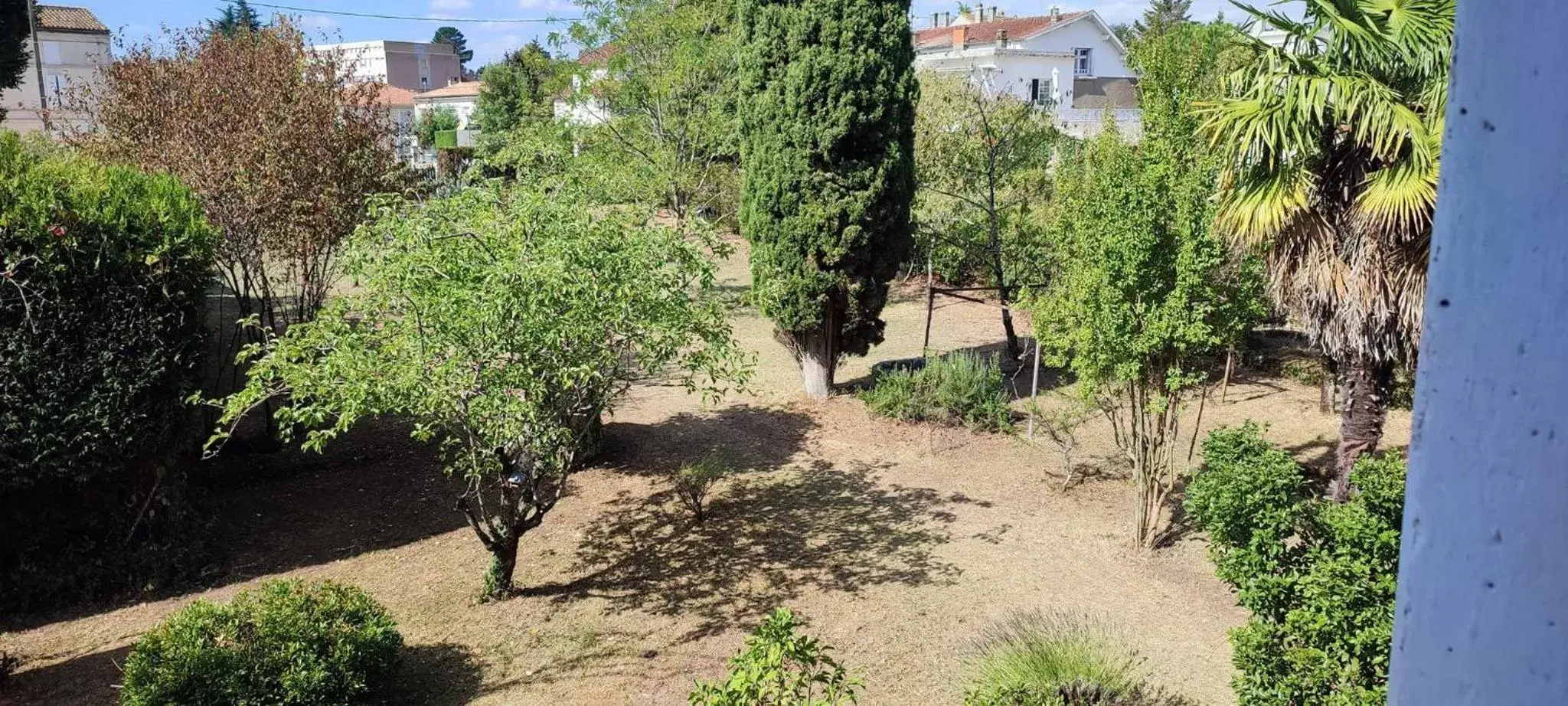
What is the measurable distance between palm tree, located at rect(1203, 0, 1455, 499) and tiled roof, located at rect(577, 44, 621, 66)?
1201 cm

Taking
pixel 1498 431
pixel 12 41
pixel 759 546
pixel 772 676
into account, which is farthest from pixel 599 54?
pixel 1498 431

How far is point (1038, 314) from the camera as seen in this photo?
9.55 meters

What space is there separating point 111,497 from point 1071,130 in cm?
2749

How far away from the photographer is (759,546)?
8953 mm

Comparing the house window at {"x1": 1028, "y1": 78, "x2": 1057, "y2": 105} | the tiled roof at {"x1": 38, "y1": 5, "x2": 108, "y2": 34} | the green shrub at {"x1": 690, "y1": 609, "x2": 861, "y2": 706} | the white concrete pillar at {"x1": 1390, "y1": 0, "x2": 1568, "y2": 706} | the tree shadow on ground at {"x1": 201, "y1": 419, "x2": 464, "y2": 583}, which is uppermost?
the tiled roof at {"x1": 38, "y1": 5, "x2": 108, "y2": 34}

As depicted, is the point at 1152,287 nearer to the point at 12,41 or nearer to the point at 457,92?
the point at 12,41

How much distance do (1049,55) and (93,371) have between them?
3545cm

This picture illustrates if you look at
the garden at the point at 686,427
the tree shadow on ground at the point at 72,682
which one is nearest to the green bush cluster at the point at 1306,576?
the garden at the point at 686,427

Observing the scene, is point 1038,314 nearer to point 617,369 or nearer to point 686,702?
point 617,369

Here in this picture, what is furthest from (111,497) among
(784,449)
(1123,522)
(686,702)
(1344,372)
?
(1344,372)

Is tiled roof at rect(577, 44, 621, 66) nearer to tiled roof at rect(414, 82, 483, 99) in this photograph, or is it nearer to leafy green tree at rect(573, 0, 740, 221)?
leafy green tree at rect(573, 0, 740, 221)

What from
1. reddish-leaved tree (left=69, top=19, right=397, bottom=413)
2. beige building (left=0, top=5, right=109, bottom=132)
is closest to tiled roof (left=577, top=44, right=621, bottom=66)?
reddish-leaved tree (left=69, top=19, right=397, bottom=413)

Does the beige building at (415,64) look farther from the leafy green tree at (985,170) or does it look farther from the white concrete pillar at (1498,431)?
the white concrete pillar at (1498,431)

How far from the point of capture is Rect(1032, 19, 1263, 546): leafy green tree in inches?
311
